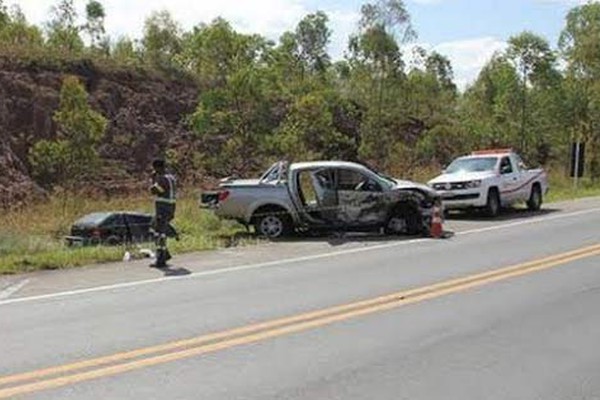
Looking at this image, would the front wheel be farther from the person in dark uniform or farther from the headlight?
the person in dark uniform

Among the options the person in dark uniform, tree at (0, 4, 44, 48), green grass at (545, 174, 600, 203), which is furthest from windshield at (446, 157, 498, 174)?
tree at (0, 4, 44, 48)

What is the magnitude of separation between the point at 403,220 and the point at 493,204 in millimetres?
5875

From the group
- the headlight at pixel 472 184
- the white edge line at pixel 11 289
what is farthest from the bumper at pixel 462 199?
the white edge line at pixel 11 289

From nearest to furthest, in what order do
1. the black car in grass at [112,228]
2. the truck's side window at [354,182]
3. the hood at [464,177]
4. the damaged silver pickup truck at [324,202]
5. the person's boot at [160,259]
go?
the person's boot at [160,259] < the damaged silver pickup truck at [324,202] < the truck's side window at [354,182] < the black car in grass at [112,228] < the hood at [464,177]

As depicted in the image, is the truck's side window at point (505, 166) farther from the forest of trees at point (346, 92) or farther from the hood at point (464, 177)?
the forest of trees at point (346, 92)

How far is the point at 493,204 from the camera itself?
79.3ft

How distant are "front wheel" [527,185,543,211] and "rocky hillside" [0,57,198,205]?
2675cm

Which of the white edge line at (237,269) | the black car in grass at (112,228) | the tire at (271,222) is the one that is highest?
the tire at (271,222)

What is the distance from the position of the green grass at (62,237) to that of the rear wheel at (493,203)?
23.8 ft

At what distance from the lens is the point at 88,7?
6531 cm

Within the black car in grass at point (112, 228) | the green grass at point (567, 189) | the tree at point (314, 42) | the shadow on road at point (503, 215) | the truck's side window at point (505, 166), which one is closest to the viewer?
the black car in grass at point (112, 228)

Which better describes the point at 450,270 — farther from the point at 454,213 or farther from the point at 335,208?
the point at 454,213

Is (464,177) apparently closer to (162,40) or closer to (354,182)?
(354,182)

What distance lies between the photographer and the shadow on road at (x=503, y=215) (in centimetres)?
2344
